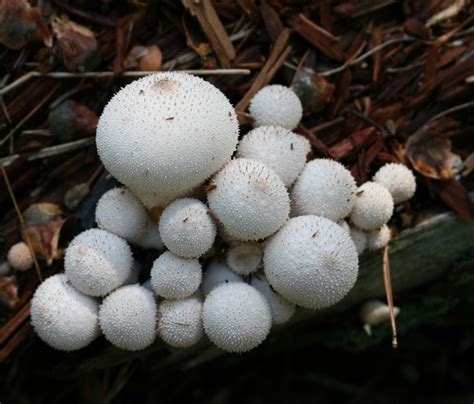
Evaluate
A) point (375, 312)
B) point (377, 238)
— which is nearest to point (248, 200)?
point (377, 238)

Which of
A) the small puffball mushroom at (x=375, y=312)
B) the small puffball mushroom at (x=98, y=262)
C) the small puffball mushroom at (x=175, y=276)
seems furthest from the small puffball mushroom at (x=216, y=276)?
the small puffball mushroom at (x=375, y=312)

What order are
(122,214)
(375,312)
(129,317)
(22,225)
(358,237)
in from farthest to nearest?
(375,312) < (22,225) < (358,237) < (122,214) < (129,317)

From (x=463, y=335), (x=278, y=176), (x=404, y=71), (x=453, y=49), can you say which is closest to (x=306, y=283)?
(x=278, y=176)

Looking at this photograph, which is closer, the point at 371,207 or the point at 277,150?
the point at 277,150

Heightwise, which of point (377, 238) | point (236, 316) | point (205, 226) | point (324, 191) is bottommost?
point (377, 238)

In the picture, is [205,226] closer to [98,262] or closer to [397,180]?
[98,262]

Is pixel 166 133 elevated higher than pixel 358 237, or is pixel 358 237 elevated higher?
pixel 166 133

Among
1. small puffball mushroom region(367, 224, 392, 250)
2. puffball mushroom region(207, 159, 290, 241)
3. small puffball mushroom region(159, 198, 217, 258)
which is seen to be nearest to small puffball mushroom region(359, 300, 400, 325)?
small puffball mushroom region(367, 224, 392, 250)

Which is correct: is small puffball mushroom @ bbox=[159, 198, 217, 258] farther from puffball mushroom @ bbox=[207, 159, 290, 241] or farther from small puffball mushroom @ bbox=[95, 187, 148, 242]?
small puffball mushroom @ bbox=[95, 187, 148, 242]
